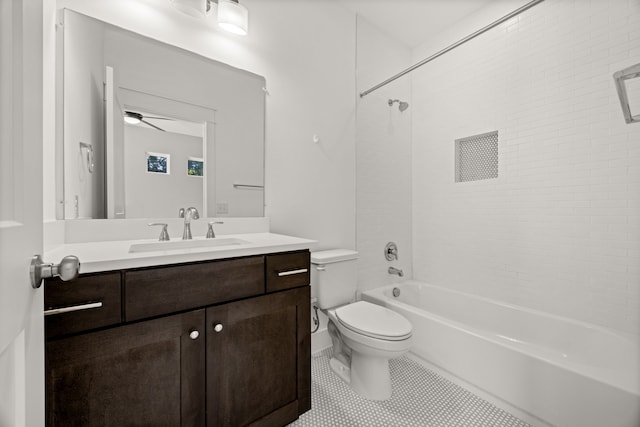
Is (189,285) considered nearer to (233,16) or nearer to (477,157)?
(233,16)

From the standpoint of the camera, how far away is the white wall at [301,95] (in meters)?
1.64

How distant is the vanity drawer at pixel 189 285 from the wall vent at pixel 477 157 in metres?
2.00

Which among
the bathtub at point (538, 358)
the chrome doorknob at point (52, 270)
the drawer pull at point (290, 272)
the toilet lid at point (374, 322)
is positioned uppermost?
the chrome doorknob at point (52, 270)

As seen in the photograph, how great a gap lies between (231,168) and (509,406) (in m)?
2.03

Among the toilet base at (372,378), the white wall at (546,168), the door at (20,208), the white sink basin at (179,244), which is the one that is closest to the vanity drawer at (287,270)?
the white sink basin at (179,244)

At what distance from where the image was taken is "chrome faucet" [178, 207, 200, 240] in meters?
1.45

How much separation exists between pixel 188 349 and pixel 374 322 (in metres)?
1.00

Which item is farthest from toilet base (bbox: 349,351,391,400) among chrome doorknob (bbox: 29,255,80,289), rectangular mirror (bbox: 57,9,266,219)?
chrome doorknob (bbox: 29,255,80,289)

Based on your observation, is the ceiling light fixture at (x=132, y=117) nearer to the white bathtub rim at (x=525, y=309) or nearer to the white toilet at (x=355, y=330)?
the white toilet at (x=355, y=330)

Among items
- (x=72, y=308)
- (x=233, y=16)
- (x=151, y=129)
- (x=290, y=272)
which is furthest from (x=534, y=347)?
(x=233, y=16)

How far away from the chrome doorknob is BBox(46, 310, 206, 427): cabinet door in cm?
49

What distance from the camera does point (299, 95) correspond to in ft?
Result: 6.44

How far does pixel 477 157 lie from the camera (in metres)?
2.30

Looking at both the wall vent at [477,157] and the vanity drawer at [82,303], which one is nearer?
the vanity drawer at [82,303]
